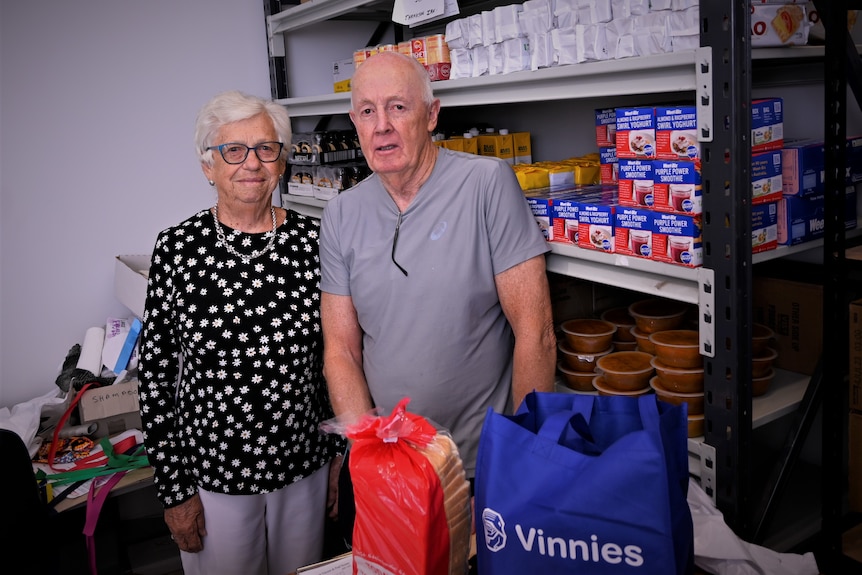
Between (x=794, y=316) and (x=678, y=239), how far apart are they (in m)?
0.69

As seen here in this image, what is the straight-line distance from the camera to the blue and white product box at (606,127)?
92.1 inches

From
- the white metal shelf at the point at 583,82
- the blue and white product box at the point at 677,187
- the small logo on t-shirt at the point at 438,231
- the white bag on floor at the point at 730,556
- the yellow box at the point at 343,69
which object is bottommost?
the white bag on floor at the point at 730,556

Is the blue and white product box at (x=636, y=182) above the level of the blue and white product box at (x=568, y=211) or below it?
above

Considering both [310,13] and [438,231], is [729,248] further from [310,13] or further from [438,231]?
[310,13]

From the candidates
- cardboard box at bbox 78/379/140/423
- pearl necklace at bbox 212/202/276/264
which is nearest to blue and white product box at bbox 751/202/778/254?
pearl necklace at bbox 212/202/276/264

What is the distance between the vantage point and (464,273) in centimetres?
185

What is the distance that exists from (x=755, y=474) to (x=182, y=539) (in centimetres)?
189

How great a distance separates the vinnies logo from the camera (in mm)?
1061

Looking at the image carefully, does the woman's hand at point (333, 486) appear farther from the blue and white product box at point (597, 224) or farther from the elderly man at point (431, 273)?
the blue and white product box at point (597, 224)

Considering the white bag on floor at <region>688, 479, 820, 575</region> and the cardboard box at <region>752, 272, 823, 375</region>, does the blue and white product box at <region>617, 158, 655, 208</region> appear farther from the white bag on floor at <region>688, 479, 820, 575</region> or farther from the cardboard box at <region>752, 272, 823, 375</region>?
the white bag on floor at <region>688, 479, 820, 575</region>

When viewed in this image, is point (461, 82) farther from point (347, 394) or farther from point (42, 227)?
point (42, 227)

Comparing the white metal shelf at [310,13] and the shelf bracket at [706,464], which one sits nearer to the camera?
the shelf bracket at [706,464]

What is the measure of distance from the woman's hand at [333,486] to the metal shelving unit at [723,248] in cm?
87

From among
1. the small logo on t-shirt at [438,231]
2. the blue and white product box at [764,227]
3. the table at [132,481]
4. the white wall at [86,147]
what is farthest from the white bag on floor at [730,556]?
the white wall at [86,147]
